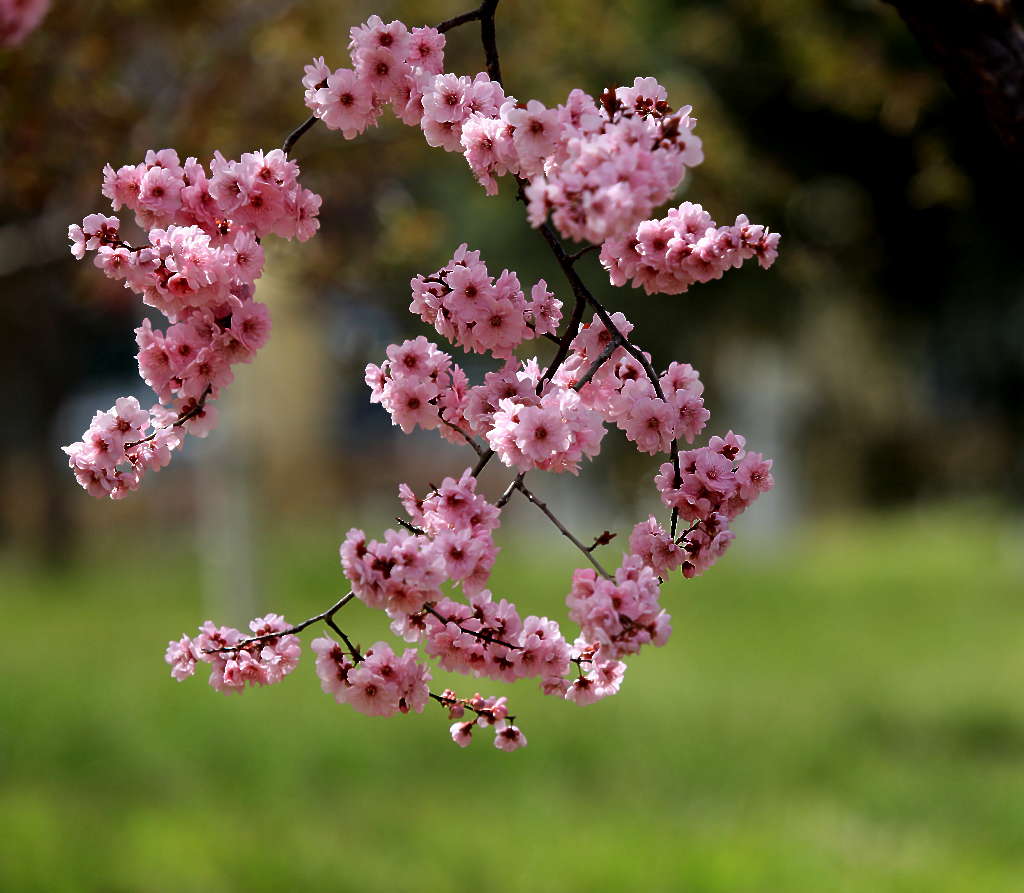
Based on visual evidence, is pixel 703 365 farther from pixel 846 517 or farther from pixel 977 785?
pixel 846 517

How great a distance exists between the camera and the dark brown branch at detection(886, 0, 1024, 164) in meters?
2.67

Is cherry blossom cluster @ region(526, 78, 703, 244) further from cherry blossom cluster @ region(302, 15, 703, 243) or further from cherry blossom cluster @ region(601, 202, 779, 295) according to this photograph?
cherry blossom cluster @ region(601, 202, 779, 295)

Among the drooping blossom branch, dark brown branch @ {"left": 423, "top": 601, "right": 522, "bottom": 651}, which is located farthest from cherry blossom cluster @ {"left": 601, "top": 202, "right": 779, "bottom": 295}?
dark brown branch @ {"left": 423, "top": 601, "right": 522, "bottom": 651}

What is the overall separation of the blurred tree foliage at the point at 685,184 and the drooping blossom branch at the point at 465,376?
4.84 feet

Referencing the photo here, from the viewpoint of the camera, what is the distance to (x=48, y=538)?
1862 centimetres

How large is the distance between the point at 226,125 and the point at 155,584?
38.1 feet

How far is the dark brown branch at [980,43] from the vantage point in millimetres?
2668

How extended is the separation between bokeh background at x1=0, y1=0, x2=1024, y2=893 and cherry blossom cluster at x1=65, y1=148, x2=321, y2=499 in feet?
5.83

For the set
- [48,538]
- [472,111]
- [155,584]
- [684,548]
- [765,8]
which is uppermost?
[48,538]

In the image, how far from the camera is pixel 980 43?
2680mm

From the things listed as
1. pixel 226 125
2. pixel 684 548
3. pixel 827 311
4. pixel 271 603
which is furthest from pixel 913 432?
pixel 684 548

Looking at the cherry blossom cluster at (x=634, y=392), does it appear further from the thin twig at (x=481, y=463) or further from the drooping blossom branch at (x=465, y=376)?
the thin twig at (x=481, y=463)

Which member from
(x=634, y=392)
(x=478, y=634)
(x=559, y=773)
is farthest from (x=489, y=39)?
(x=559, y=773)

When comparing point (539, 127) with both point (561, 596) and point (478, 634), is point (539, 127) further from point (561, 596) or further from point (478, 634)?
point (561, 596)
